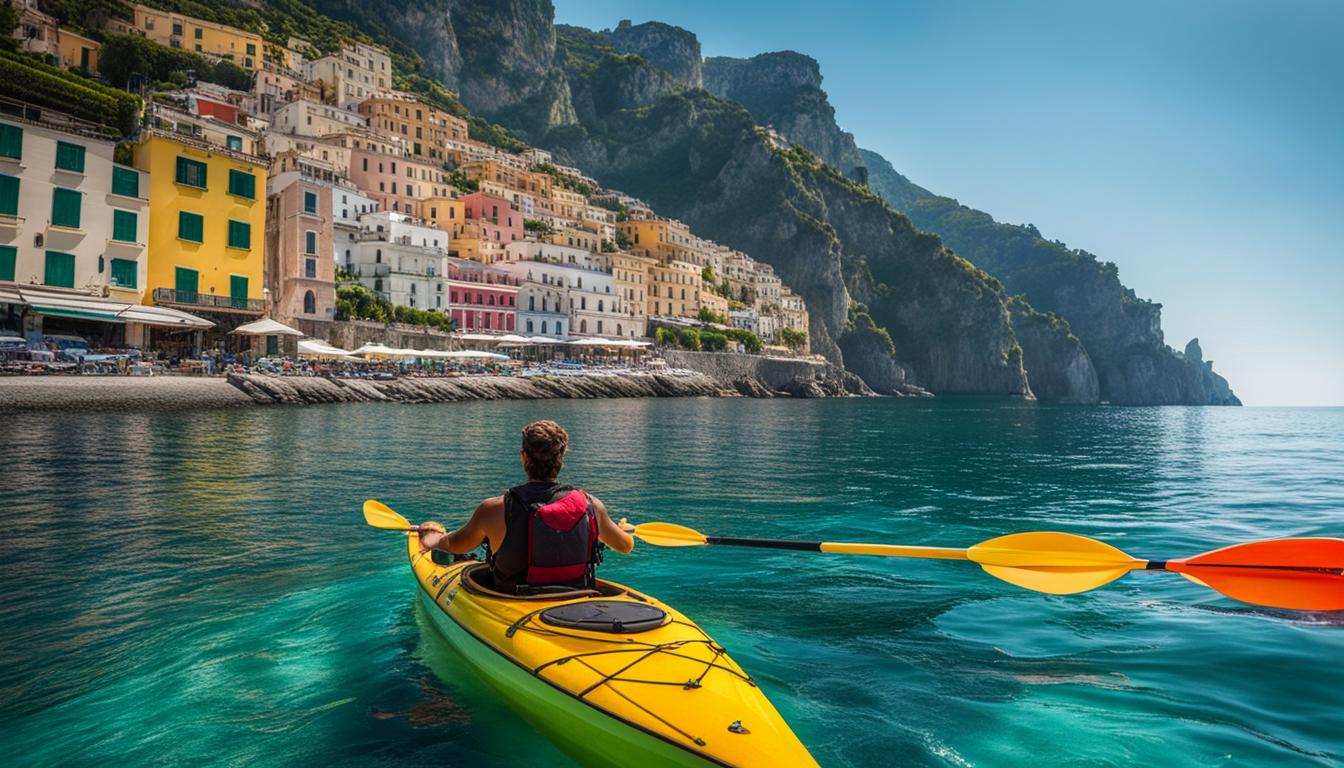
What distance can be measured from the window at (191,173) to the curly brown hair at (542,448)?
40.7 metres

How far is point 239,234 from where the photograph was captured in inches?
1580

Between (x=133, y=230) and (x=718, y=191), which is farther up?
(x=718, y=191)

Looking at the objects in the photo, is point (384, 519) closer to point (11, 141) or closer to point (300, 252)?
point (11, 141)

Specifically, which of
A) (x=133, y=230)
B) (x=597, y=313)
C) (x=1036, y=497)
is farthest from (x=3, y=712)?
(x=597, y=313)

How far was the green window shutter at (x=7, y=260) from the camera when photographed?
3120 centimetres

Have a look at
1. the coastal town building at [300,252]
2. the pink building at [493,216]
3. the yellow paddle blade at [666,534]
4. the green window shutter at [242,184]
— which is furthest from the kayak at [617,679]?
the pink building at [493,216]

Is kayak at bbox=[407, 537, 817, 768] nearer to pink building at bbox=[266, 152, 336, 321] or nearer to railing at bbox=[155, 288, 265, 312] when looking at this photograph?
railing at bbox=[155, 288, 265, 312]

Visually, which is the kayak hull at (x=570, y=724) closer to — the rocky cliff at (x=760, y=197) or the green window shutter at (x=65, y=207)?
the green window shutter at (x=65, y=207)

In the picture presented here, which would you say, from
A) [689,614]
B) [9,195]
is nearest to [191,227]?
[9,195]

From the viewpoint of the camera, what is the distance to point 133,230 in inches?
1396

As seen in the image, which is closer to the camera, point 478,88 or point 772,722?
point 772,722

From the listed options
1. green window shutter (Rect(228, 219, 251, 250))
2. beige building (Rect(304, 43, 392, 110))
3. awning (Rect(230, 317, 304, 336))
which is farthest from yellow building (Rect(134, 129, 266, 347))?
beige building (Rect(304, 43, 392, 110))

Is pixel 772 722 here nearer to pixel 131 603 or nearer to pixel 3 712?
pixel 3 712

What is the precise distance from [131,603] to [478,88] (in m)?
143
